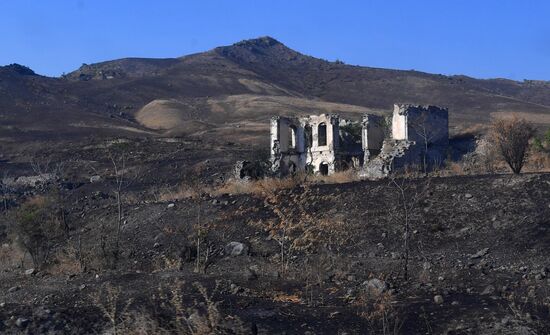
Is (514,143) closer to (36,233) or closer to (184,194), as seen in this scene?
(184,194)

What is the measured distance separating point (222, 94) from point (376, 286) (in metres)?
99.6

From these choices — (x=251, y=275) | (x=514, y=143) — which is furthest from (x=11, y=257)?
(x=514, y=143)

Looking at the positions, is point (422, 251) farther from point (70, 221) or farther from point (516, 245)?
point (70, 221)

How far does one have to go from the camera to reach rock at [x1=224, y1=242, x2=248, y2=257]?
58.3 ft

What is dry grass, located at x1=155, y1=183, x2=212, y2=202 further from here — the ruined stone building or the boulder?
the boulder

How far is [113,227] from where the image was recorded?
23109mm

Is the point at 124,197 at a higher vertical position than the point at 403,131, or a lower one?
lower

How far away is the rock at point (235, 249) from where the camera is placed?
17.8 meters

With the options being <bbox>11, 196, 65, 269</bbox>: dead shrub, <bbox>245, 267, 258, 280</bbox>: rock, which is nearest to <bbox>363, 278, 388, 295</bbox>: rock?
<bbox>245, 267, 258, 280</bbox>: rock

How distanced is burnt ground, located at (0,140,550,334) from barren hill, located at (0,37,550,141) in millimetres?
45571

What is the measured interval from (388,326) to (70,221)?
1899cm

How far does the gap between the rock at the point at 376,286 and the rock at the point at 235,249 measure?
20.6 ft

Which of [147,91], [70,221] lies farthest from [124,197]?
[147,91]

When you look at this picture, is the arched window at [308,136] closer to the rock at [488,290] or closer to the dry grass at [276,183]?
the dry grass at [276,183]
